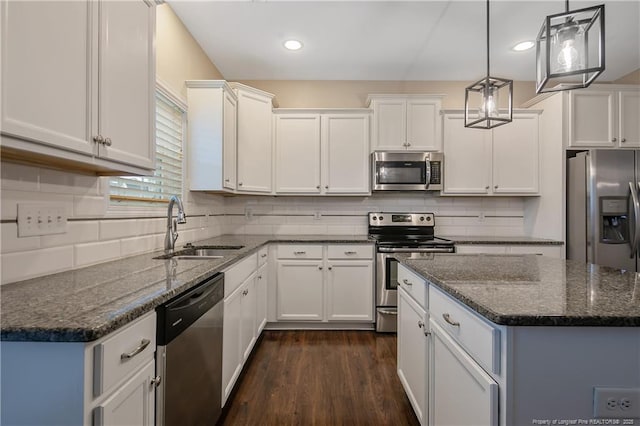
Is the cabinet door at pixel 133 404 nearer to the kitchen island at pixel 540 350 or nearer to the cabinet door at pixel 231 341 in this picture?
the cabinet door at pixel 231 341

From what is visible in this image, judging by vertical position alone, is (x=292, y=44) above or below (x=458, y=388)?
above

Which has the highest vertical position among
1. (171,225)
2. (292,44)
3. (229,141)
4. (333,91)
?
(292,44)

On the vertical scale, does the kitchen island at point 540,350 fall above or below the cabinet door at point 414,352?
above

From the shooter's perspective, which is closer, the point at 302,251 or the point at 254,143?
the point at 302,251

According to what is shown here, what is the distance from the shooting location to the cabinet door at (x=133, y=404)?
2.64ft

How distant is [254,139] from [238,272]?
5.39 feet

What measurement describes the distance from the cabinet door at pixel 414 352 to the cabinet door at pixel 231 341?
1050mm

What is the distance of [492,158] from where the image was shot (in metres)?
3.40

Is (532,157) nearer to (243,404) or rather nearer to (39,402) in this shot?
(243,404)

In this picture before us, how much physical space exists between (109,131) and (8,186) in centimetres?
39

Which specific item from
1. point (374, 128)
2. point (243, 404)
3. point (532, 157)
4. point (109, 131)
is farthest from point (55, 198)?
point (532, 157)

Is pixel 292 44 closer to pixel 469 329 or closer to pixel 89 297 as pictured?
pixel 89 297

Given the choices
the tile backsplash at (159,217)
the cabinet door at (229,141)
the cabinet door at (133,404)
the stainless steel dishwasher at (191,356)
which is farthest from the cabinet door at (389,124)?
the cabinet door at (133,404)

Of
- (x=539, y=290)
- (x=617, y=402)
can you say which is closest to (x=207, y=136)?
(x=539, y=290)
